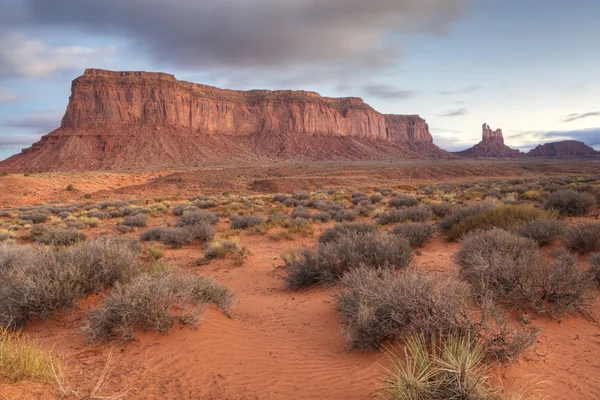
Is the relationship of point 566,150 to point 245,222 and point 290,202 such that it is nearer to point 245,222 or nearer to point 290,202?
point 290,202

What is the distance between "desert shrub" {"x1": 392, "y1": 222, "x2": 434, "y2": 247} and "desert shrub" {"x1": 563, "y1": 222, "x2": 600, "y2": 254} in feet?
11.1

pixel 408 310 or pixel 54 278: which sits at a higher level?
pixel 54 278

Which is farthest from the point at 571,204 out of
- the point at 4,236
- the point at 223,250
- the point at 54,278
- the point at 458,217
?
the point at 4,236

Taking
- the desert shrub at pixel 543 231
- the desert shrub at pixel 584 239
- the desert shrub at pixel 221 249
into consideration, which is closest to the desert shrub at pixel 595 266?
the desert shrub at pixel 584 239

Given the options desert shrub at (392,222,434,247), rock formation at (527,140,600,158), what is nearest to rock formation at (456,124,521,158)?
rock formation at (527,140,600,158)

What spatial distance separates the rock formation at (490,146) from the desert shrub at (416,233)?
176 m

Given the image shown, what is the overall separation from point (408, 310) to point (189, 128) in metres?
113

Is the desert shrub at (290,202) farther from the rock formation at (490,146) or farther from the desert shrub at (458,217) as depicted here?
the rock formation at (490,146)

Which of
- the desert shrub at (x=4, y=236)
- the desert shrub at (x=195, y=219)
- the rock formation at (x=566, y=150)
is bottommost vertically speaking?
the desert shrub at (x=4, y=236)

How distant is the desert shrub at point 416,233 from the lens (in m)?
10.2

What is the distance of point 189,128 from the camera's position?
357ft

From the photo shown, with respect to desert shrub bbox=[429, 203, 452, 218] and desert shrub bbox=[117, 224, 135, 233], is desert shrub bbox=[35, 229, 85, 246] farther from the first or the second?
desert shrub bbox=[429, 203, 452, 218]

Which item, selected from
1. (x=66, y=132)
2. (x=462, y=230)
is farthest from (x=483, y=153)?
(x=462, y=230)

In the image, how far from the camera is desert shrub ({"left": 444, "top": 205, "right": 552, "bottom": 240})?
9773 millimetres
